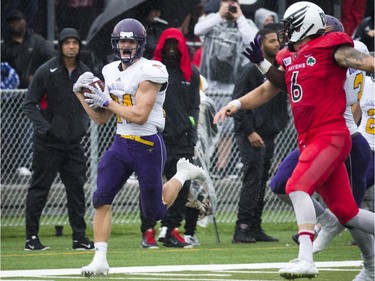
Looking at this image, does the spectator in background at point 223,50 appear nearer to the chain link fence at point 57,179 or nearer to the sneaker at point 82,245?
the chain link fence at point 57,179

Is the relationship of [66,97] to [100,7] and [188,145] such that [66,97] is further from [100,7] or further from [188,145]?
[100,7]

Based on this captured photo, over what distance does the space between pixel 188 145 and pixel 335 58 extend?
4.34m

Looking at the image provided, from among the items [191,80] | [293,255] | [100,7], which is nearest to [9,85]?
[100,7]

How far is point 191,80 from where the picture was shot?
13.2 meters

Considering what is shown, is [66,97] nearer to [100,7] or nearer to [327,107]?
[100,7]

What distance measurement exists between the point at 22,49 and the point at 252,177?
361 cm

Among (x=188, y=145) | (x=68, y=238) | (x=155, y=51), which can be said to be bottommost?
(x=68, y=238)

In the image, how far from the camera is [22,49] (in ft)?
50.4

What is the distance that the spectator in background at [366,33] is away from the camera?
51.9ft

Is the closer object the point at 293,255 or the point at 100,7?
the point at 293,255

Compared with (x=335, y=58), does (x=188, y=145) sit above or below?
below

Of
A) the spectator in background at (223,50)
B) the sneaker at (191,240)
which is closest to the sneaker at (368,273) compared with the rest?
the sneaker at (191,240)

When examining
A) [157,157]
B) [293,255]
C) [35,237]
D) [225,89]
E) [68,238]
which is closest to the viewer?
[157,157]

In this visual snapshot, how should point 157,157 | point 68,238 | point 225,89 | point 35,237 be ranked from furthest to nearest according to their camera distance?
1. point 225,89
2. point 68,238
3. point 35,237
4. point 157,157
